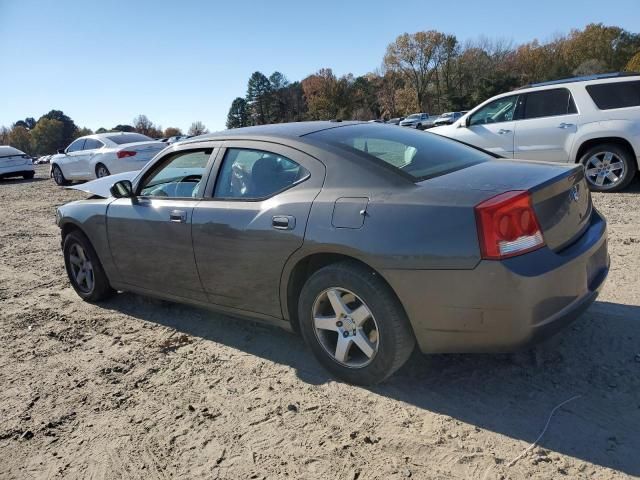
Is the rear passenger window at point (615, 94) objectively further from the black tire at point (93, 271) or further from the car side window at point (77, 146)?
the car side window at point (77, 146)

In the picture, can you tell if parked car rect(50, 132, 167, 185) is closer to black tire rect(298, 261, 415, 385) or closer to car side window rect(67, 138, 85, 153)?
car side window rect(67, 138, 85, 153)

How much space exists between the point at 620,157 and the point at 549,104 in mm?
1371

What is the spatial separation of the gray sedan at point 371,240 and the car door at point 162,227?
0.02 m

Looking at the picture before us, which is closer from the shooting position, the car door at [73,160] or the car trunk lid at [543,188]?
the car trunk lid at [543,188]

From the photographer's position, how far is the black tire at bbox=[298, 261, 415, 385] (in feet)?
9.00

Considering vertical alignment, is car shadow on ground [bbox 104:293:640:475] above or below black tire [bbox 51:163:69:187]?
below

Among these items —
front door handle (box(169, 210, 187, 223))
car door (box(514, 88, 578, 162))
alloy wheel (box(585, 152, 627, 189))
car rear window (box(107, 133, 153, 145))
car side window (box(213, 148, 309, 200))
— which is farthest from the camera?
car rear window (box(107, 133, 153, 145))

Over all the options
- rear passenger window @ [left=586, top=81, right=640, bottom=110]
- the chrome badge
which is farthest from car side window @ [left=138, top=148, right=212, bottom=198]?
rear passenger window @ [left=586, top=81, right=640, bottom=110]

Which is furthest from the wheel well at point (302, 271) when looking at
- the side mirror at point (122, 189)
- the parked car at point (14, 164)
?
the parked car at point (14, 164)

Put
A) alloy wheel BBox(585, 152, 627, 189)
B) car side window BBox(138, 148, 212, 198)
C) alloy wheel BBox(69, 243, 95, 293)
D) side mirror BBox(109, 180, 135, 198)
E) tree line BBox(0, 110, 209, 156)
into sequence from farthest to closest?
tree line BBox(0, 110, 209, 156), alloy wheel BBox(585, 152, 627, 189), alloy wheel BBox(69, 243, 95, 293), side mirror BBox(109, 180, 135, 198), car side window BBox(138, 148, 212, 198)

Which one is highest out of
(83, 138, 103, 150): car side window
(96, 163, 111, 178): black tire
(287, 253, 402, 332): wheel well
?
(83, 138, 103, 150): car side window

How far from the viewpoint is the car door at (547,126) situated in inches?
311

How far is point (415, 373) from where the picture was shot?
3.13 m

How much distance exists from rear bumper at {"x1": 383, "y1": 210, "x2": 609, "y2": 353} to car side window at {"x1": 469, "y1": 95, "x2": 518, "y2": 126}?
6494 mm
